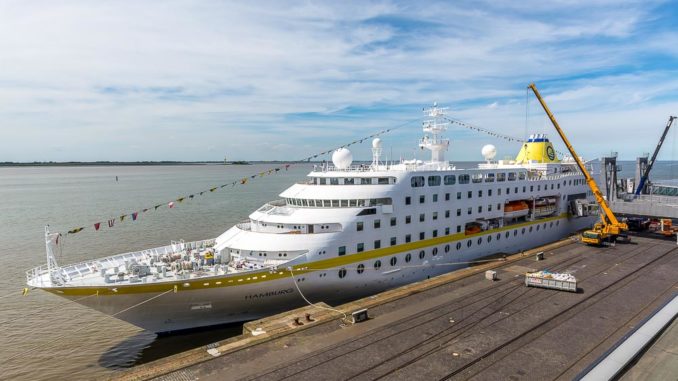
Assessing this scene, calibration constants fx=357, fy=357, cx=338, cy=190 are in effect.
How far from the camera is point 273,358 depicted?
48.9ft

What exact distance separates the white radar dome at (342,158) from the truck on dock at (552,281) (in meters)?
14.5

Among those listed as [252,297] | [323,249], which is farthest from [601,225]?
[252,297]

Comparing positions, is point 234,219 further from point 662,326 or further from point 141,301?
point 662,326

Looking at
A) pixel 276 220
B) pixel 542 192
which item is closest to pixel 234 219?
pixel 276 220

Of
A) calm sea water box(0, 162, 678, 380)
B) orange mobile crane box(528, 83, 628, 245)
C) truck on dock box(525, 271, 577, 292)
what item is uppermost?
orange mobile crane box(528, 83, 628, 245)

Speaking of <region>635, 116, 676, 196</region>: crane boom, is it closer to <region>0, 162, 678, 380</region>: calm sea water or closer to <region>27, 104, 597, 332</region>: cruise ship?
<region>27, 104, 597, 332</region>: cruise ship

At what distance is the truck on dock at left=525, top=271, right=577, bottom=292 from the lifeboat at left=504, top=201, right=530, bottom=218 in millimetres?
10590

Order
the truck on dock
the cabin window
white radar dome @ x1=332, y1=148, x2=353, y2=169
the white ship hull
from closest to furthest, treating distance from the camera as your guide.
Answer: the white ship hull < the truck on dock < white radar dome @ x1=332, y1=148, x2=353, y2=169 < the cabin window

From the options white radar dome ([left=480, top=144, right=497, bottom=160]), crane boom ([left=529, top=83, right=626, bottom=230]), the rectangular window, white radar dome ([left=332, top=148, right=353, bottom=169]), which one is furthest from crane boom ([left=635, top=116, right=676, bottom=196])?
white radar dome ([left=332, top=148, right=353, bottom=169])

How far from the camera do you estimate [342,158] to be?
2664 centimetres

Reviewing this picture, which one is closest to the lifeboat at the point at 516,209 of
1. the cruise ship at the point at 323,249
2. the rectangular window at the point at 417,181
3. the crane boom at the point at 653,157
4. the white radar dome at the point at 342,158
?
the cruise ship at the point at 323,249

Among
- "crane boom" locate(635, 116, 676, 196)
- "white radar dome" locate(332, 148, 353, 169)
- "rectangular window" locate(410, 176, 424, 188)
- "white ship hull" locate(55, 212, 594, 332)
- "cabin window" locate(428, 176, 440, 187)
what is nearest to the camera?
"white ship hull" locate(55, 212, 594, 332)

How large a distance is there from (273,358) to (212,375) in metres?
2.44

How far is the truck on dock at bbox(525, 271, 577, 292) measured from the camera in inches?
869
